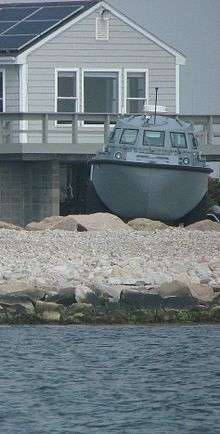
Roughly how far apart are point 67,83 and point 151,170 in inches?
187

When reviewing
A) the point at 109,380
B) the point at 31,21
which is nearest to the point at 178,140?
the point at 31,21

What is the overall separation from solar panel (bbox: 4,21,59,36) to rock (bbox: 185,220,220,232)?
20.0 feet

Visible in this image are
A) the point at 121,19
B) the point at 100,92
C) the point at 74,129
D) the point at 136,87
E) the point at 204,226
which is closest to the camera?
the point at 204,226

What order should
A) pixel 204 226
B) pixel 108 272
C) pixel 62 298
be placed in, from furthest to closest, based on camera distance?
pixel 204 226 < pixel 108 272 < pixel 62 298

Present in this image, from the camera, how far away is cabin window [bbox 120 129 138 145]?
36.8 metres

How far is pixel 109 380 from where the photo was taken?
2442 centimetres

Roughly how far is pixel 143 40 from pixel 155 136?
4.28 meters

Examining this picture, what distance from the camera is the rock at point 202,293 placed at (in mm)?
30031

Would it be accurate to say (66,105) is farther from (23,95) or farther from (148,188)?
(148,188)

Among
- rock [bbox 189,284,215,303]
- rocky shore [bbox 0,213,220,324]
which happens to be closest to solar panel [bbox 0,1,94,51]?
rocky shore [bbox 0,213,220,324]

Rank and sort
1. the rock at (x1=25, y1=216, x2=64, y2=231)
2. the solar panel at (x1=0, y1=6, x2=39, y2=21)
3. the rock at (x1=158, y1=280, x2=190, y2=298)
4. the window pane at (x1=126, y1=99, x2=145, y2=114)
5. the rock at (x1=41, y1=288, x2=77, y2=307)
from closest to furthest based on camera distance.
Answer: the rock at (x1=41, y1=288, x2=77, y2=307)
the rock at (x1=158, y1=280, x2=190, y2=298)
the rock at (x1=25, y1=216, x2=64, y2=231)
the window pane at (x1=126, y1=99, x2=145, y2=114)
the solar panel at (x1=0, y1=6, x2=39, y2=21)

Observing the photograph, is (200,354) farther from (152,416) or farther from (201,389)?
(152,416)

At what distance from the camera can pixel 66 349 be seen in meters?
26.7

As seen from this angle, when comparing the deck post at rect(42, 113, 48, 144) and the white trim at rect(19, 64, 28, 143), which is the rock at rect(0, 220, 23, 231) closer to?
the deck post at rect(42, 113, 48, 144)
